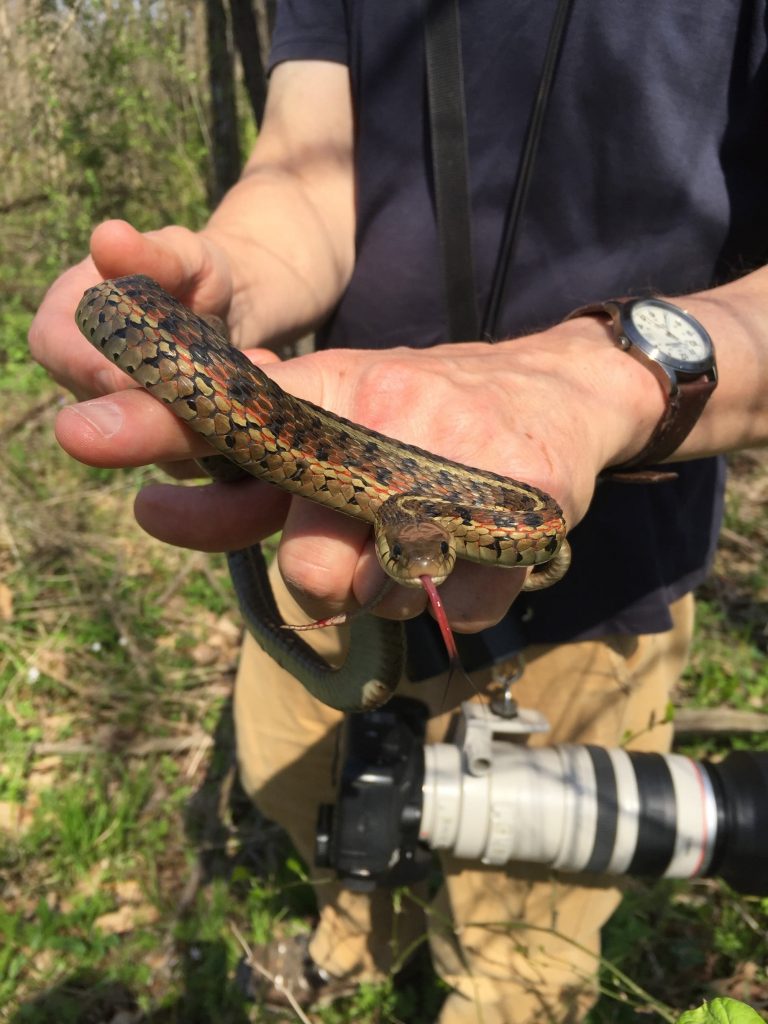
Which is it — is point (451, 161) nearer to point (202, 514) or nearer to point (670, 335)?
point (670, 335)

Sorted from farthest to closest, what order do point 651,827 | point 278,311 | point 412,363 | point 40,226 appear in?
1. point 40,226
2. point 278,311
3. point 651,827
4. point 412,363

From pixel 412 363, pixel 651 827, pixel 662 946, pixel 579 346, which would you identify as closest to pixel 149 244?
pixel 412 363

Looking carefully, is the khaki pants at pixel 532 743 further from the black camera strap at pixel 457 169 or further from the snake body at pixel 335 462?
the black camera strap at pixel 457 169

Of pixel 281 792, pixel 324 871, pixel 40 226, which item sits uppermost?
pixel 40 226

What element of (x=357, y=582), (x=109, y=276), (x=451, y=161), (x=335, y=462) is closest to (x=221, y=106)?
(x=451, y=161)

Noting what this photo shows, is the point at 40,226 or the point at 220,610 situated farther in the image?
the point at 40,226

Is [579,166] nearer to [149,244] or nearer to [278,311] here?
[278,311]

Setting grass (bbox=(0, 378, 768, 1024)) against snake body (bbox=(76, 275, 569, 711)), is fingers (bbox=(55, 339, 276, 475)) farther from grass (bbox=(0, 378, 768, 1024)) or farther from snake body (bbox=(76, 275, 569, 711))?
grass (bbox=(0, 378, 768, 1024))
